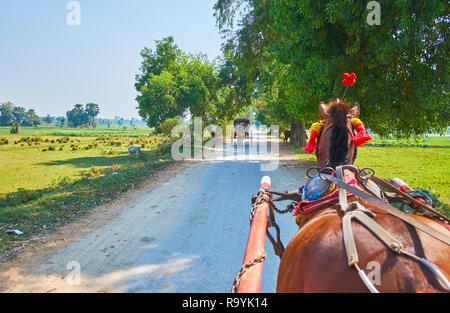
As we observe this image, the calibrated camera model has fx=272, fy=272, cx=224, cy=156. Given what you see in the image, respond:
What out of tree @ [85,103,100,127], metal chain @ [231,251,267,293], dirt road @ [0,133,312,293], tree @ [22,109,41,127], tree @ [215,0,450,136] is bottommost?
dirt road @ [0,133,312,293]

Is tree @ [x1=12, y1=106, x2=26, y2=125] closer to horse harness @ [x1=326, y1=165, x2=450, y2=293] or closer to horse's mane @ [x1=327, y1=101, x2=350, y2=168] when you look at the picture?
horse's mane @ [x1=327, y1=101, x2=350, y2=168]

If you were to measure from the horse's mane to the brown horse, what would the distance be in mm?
824

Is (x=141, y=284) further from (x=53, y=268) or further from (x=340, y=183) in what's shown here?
(x=340, y=183)

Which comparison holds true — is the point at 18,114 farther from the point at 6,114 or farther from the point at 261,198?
the point at 261,198

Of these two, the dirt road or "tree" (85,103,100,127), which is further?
"tree" (85,103,100,127)

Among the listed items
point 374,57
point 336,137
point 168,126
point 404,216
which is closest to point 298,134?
point 168,126

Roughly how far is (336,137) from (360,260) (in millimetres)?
1480

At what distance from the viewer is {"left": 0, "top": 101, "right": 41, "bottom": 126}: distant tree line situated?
13075 cm

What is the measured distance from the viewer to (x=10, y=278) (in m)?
3.82

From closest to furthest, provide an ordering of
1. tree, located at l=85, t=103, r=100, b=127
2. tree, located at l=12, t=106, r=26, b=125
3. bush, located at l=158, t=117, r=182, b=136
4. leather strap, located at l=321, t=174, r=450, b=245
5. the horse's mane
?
1. leather strap, located at l=321, t=174, r=450, b=245
2. the horse's mane
3. bush, located at l=158, t=117, r=182, b=136
4. tree, located at l=12, t=106, r=26, b=125
5. tree, located at l=85, t=103, r=100, b=127

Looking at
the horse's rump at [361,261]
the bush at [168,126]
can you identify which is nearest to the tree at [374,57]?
the horse's rump at [361,261]

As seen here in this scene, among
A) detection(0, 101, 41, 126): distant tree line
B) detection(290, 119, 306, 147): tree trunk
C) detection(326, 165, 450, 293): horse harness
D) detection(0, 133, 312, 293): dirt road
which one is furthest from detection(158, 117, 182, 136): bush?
detection(0, 101, 41, 126): distant tree line

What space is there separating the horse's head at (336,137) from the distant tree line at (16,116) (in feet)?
528
